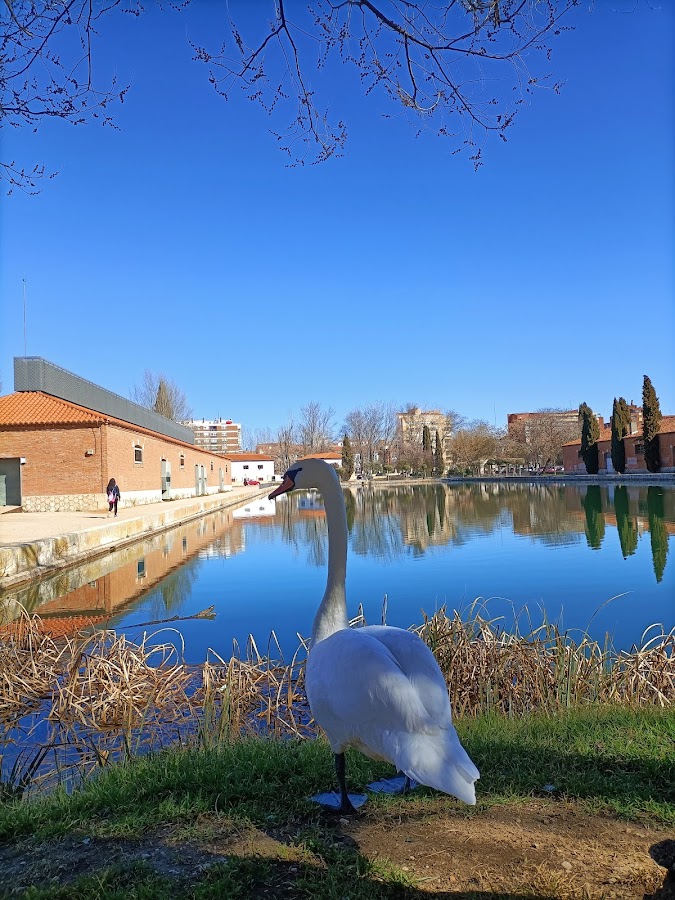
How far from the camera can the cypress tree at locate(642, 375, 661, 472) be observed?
4750cm

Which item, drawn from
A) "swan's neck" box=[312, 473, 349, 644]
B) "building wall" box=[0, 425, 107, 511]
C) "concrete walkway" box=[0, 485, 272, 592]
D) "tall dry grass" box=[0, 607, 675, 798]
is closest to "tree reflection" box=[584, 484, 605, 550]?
"tall dry grass" box=[0, 607, 675, 798]

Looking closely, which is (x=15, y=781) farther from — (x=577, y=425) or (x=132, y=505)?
(x=577, y=425)

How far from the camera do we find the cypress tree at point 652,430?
47.5 meters

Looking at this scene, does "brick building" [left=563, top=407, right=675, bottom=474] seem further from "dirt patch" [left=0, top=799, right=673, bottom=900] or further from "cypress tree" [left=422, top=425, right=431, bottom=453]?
"dirt patch" [left=0, top=799, right=673, bottom=900]

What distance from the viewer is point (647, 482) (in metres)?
42.8

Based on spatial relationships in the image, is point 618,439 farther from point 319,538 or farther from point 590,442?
point 319,538

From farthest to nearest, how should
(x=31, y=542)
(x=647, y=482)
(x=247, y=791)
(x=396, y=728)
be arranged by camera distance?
(x=647, y=482) → (x=31, y=542) → (x=247, y=791) → (x=396, y=728)

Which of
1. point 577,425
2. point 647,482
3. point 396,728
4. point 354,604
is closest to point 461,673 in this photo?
point 396,728

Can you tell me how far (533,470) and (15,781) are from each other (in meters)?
71.2

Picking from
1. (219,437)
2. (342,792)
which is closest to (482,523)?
(342,792)

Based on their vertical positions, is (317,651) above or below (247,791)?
above

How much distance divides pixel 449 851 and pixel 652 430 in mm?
50610

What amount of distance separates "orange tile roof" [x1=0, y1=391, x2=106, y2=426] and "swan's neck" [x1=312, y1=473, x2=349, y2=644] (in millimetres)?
25023

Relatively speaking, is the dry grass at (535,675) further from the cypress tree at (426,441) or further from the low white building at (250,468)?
the low white building at (250,468)
